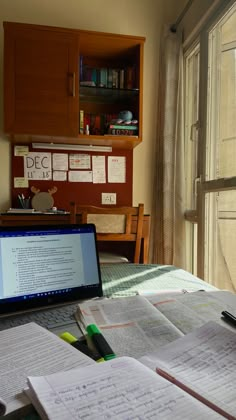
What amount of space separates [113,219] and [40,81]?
47.4 inches

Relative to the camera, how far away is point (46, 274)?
0.81 metres

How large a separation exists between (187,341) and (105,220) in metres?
1.31

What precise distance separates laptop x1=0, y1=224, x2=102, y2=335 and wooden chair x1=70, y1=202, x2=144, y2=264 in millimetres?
935

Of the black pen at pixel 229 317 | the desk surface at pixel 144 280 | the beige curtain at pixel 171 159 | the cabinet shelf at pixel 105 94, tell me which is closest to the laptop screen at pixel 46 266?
the desk surface at pixel 144 280

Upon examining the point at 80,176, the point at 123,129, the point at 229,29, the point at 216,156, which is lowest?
the point at 80,176

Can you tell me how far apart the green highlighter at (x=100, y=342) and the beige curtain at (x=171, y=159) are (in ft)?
5.75

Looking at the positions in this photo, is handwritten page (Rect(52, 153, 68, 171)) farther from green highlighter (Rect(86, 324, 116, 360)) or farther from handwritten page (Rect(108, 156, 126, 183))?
green highlighter (Rect(86, 324, 116, 360))

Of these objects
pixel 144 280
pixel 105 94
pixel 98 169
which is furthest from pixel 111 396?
pixel 105 94

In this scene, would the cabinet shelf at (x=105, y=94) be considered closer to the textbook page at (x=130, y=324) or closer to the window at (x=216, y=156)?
the window at (x=216, y=156)

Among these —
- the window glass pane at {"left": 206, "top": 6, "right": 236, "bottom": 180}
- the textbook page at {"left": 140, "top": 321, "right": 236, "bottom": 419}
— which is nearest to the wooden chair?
the window glass pane at {"left": 206, "top": 6, "right": 236, "bottom": 180}

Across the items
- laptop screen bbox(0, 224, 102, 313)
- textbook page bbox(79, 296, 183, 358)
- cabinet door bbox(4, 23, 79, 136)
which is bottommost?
textbook page bbox(79, 296, 183, 358)

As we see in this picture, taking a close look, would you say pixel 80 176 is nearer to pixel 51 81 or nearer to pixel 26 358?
pixel 51 81

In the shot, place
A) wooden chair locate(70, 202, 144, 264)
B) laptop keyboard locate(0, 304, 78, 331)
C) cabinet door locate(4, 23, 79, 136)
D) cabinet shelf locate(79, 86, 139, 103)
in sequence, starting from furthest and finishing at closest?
1. cabinet shelf locate(79, 86, 139, 103)
2. cabinet door locate(4, 23, 79, 136)
3. wooden chair locate(70, 202, 144, 264)
4. laptop keyboard locate(0, 304, 78, 331)

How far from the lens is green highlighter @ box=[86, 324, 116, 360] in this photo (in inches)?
21.5
